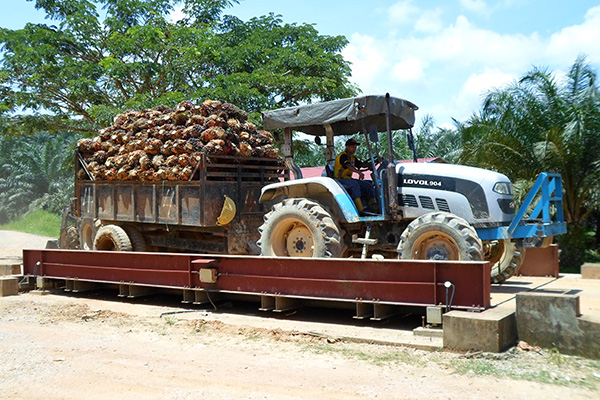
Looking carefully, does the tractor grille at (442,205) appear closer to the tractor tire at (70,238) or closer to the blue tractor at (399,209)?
the blue tractor at (399,209)

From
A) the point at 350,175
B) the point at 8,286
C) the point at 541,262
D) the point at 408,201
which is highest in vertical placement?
the point at 350,175

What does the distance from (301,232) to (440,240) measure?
2.20 metres

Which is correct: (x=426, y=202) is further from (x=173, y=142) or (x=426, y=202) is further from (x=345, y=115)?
(x=173, y=142)

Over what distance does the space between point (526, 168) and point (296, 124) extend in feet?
27.5

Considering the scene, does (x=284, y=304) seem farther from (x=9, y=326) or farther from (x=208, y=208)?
(x=9, y=326)

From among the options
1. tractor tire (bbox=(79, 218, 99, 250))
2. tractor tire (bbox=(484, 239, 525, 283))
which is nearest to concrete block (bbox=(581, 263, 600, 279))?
tractor tire (bbox=(484, 239, 525, 283))

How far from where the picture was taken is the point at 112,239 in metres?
11.3

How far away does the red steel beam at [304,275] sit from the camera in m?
6.69

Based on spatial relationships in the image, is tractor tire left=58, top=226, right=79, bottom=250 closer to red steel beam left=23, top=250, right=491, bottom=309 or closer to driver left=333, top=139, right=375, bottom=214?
red steel beam left=23, top=250, right=491, bottom=309

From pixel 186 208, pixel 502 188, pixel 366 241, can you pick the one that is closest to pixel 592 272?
pixel 502 188

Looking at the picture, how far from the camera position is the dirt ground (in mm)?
4992

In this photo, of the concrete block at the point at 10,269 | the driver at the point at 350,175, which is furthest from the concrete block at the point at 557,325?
the concrete block at the point at 10,269

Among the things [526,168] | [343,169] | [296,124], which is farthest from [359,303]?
[526,168]

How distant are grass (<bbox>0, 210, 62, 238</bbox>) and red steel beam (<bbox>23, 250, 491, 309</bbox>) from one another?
940 inches
